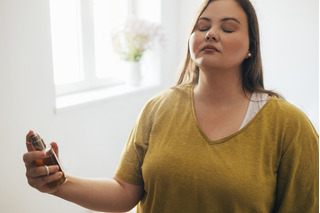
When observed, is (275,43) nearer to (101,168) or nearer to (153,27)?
(153,27)

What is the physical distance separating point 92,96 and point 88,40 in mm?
392

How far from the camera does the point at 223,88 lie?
105 cm

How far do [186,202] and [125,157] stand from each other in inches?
9.1

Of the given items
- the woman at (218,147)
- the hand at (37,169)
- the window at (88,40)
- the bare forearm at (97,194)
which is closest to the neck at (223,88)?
the woman at (218,147)

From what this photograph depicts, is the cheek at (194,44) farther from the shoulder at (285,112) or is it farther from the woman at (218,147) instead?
the shoulder at (285,112)

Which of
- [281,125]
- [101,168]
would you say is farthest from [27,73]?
[281,125]

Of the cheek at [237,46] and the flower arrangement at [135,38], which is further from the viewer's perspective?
the flower arrangement at [135,38]

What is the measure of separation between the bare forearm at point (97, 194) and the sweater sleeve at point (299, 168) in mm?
442

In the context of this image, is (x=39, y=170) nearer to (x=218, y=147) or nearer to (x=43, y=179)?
(x=43, y=179)

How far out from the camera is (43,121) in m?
1.92

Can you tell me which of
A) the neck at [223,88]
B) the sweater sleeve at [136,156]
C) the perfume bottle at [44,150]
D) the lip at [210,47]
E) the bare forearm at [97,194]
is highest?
the lip at [210,47]

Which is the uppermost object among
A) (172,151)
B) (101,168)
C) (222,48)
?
(222,48)

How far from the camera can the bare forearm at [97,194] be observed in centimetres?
98

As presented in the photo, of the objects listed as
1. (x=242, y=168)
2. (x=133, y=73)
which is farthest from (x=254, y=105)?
(x=133, y=73)
